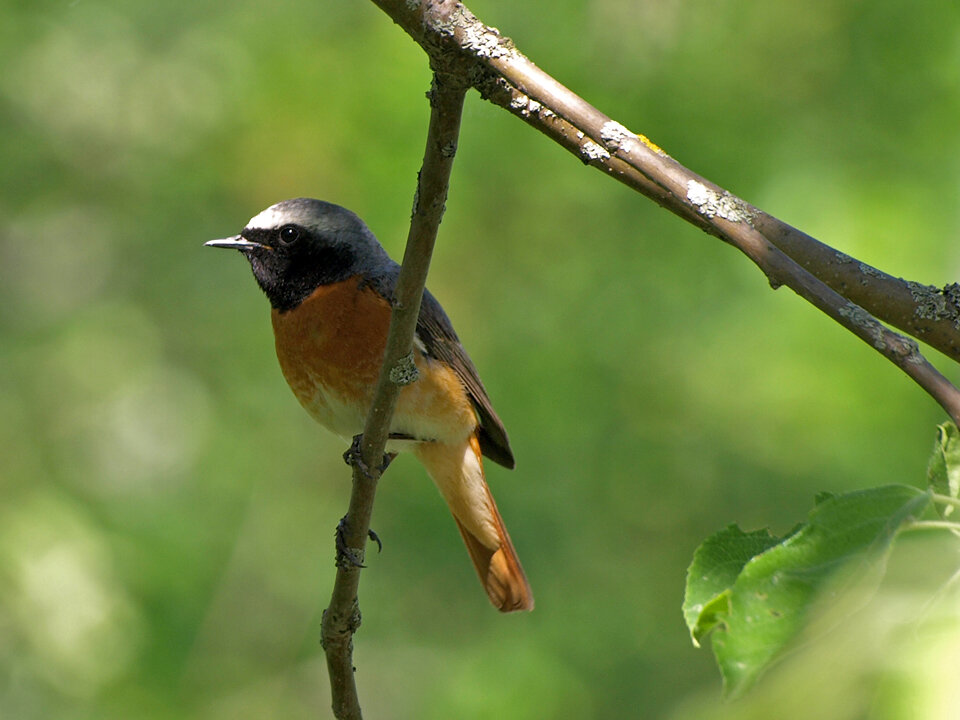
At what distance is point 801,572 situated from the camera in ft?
4.52

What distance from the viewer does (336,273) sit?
4.15 m

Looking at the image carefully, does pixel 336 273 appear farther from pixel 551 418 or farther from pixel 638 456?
pixel 638 456

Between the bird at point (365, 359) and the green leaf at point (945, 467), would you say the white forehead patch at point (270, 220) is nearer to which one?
the bird at point (365, 359)

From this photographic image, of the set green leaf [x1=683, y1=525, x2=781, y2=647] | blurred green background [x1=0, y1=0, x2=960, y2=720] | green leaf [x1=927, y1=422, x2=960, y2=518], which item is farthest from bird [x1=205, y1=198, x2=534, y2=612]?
green leaf [x1=927, y1=422, x2=960, y2=518]

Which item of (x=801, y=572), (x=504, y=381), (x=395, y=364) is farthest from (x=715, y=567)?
(x=504, y=381)

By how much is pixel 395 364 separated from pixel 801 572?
3.80 feet

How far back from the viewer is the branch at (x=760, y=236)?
1.34 m

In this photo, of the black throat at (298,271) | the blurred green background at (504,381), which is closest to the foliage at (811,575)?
the black throat at (298,271)

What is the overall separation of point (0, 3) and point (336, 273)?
537 centimetres

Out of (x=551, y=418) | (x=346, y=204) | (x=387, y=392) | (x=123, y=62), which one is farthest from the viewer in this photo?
(x=123, y=62)

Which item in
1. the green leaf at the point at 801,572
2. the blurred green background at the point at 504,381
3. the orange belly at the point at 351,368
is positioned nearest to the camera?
the green leaf at the point at 801,572

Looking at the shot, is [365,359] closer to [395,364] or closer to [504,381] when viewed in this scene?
[395,364]

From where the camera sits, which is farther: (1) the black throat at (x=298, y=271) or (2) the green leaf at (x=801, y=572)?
(1) the black throat at (x=298, y=271)

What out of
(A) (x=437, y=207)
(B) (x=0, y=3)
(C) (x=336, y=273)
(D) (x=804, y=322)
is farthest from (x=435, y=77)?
(B) (x=0, y=3)
